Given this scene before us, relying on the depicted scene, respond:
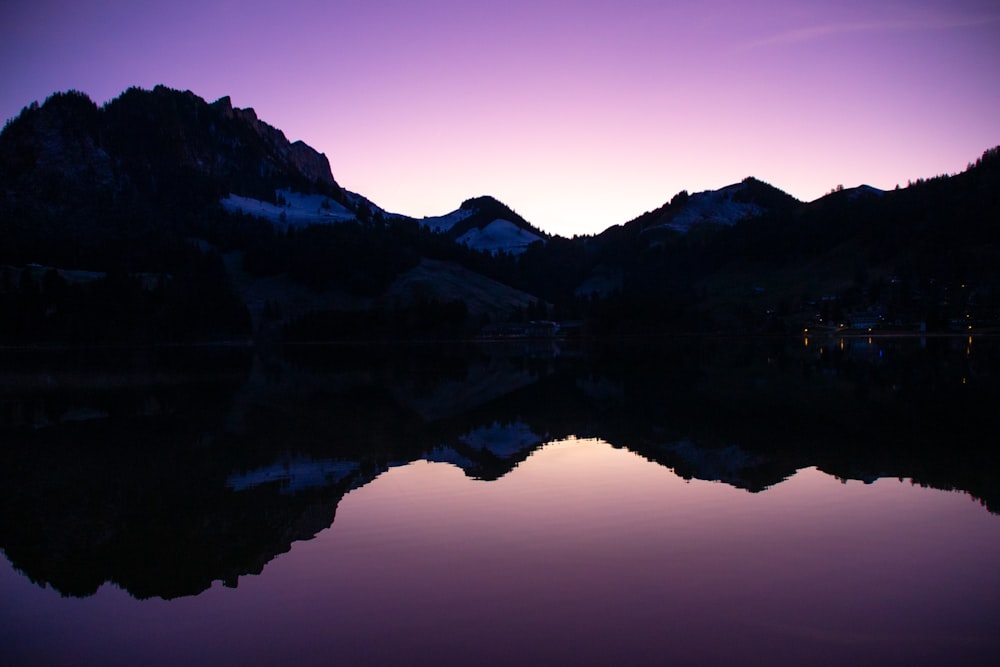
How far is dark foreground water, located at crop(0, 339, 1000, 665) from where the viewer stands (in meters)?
9.98

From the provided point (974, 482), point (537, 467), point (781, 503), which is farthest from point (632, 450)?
point (974, 482)

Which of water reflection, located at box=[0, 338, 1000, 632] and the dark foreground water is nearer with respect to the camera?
the dark foreground water

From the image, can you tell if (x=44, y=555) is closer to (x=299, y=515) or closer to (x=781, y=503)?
(x=299, y=515)

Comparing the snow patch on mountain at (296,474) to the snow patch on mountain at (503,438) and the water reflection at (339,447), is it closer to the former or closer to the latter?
the water reflection at (339,447)

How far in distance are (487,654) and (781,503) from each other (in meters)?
9.10

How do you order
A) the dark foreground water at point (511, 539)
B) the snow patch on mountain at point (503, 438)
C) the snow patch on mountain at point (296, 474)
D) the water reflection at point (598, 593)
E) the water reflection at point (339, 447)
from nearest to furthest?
the water reflection at point (598, 593) < the dark foreground water at point (511, 539) < the water reflection at point (339, 447) < the snow patch on mountain at point (296, 474) < the snow patch on mountain at point (503, 438)

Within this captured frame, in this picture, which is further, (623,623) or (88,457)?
(88,457)

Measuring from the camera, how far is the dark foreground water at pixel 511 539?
393 inches

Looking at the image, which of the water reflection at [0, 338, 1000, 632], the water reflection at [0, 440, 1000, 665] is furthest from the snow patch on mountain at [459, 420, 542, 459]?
the water reflection at [0, 440, 1000, 665]

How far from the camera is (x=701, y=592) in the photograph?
442 inches

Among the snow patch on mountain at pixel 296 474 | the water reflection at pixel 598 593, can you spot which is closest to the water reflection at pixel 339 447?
Result: the snow patch on mountain at pixel 296 474

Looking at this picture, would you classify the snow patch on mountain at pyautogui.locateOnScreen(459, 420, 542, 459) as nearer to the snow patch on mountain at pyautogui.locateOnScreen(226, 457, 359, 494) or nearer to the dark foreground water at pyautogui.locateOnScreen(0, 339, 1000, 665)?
the dark foreground water at pyautogui.locateOnScreen(0, 339, 1000, 665)

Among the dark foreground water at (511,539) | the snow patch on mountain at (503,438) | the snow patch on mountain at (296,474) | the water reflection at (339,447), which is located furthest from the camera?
the snow patch on mountain at (503,438)

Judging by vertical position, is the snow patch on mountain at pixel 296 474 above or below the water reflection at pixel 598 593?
below
